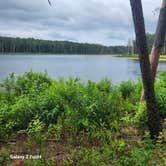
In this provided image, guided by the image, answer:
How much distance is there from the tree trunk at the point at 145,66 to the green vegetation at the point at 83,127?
168mm

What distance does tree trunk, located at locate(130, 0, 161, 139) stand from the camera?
13.5 feet

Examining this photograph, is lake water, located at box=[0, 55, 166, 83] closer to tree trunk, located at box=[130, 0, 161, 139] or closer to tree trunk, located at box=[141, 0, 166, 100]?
tree trunk, located at box=[141, 0, 166, 100]

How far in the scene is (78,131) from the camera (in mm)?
4688

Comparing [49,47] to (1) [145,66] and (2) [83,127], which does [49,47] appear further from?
(1) [145,66]

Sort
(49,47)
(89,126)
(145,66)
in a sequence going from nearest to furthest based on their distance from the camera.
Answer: (145,66) → (89,126) → (49,47)

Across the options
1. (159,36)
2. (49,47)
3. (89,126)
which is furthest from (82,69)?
(49,47)

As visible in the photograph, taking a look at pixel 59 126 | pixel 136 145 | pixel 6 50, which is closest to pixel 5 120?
pixel 59 126

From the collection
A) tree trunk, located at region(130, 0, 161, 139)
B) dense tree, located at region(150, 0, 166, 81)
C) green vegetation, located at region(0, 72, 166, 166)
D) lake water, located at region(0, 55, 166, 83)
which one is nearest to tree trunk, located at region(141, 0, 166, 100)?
dense tree, located at region(150, 0, 166, 81)

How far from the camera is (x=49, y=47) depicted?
112 metres

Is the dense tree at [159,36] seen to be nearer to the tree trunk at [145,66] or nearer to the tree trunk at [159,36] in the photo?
the tree trunk at [159,36]

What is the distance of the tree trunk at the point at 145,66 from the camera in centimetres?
411

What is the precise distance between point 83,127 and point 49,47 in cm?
10900

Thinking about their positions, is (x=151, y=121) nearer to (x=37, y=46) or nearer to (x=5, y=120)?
(x=5, y=120)

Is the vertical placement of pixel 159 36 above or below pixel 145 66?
above
